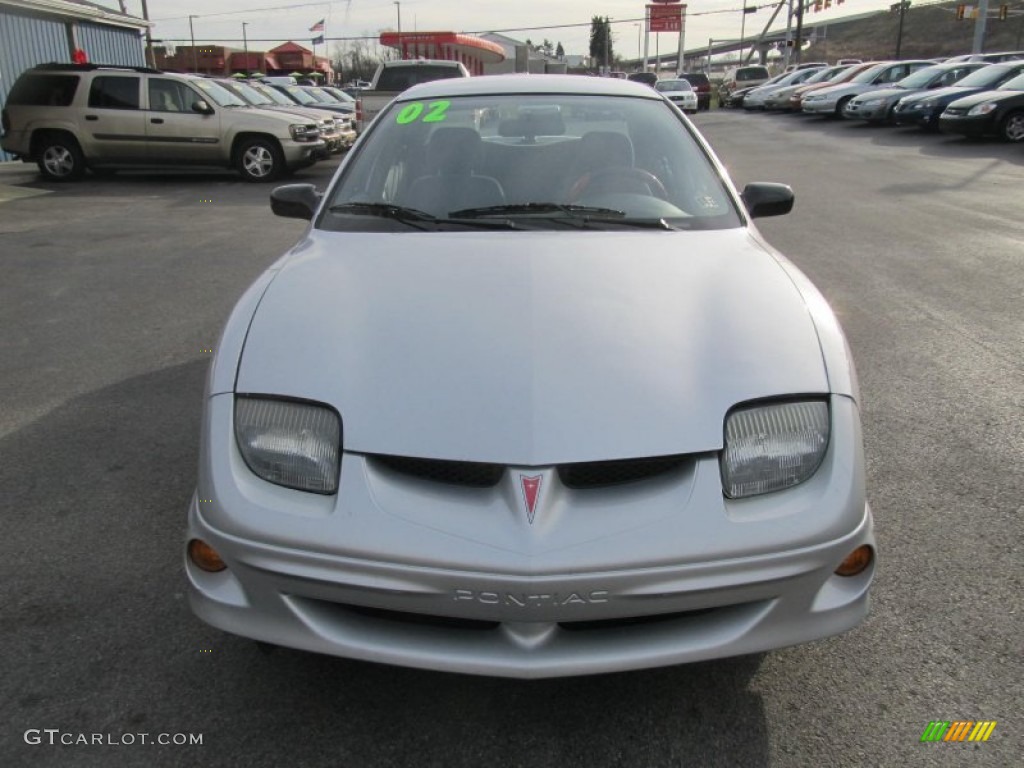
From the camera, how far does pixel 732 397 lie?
2.03 meters

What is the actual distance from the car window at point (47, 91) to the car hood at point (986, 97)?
53.8 ft

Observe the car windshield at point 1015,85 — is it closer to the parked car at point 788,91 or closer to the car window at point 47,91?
the parked car at point 788,91

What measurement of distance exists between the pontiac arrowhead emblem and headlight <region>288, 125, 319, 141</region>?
44.4ft

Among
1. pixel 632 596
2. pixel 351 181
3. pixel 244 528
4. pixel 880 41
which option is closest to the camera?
pixel 632 596

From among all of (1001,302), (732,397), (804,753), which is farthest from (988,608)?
(1001,302)

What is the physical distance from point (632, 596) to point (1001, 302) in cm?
527

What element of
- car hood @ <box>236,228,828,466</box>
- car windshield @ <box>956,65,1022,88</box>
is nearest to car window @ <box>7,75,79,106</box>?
car hood @ <box>236,228,828,466</box>

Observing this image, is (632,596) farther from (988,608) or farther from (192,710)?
(988,608)

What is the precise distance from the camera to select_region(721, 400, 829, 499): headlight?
6.44 feet

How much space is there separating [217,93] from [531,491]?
14.6m

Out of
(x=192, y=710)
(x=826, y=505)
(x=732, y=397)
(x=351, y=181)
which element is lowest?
(x=192, y=710)

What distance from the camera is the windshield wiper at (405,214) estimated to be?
301 centimetres

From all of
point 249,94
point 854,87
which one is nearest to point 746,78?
point 854,87

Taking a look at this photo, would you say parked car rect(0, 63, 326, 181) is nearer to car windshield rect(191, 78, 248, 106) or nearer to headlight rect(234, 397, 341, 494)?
car windshield rect(191, 78, 248, 106)
